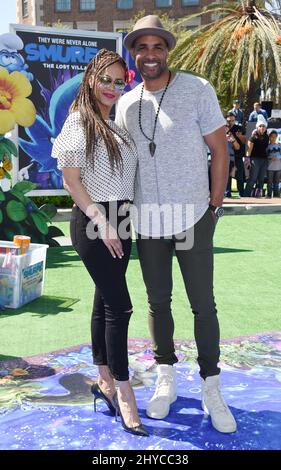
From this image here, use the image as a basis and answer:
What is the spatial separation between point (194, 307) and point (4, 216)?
12.8 ft

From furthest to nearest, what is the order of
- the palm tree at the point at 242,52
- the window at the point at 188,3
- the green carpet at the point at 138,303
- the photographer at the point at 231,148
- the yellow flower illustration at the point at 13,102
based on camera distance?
the window at the point at 188,3 → the palm tree at the point at 242,52 → the photographer at the point at 231,148 → the yellow flower illustration at the point at 13,102 → the green carpet at the point at 138,303

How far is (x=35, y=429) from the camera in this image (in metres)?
2.74

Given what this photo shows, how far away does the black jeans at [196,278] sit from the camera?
282cm

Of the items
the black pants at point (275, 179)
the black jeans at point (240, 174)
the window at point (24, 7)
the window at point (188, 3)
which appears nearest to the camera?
the black jeans at point (240, 174)

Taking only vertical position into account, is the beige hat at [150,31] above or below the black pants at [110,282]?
above

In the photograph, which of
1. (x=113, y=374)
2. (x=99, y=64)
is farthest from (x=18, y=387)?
(x=99, y=64)

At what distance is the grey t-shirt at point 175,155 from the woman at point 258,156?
10.5 m

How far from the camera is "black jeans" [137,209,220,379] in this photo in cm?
282

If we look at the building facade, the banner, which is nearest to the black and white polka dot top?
the banner

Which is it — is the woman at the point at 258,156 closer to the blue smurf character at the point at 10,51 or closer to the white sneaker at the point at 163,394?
the blue smurf character at the point at 10,51

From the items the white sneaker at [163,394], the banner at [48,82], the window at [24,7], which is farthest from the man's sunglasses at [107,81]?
the window at [24,7]

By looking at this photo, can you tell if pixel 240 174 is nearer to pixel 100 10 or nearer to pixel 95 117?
pixel 95 117

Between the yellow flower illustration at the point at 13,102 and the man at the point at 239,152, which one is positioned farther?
the man at the point at 239,152

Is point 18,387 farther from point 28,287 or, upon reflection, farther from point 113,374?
point 28,287
